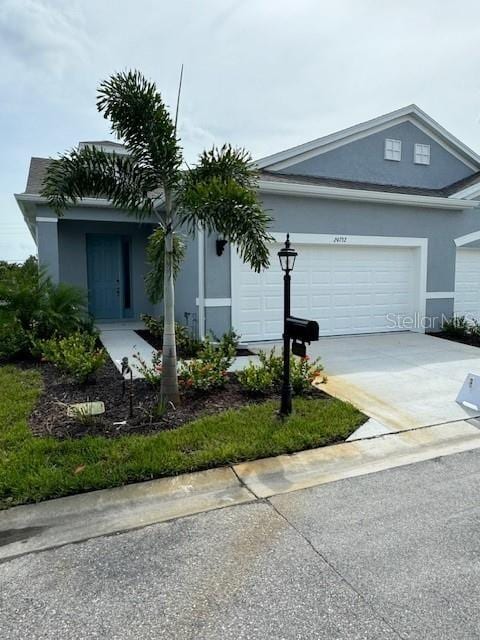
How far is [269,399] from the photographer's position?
A: 5664 mm

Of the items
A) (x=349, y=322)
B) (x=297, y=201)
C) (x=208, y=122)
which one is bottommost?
(x=349, y=322)

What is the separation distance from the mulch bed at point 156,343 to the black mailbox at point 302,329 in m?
3.68

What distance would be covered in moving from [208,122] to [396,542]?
8.67m

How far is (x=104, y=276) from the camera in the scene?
12492 millimetres

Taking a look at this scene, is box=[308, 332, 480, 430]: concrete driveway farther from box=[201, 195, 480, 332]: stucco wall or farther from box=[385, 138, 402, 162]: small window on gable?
box=[385, 138, 402, 162]: small window on gable

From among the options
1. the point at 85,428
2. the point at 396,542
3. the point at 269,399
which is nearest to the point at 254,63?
the point at 269,399

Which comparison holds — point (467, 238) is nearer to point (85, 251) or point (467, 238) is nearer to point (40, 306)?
point (85, 251)

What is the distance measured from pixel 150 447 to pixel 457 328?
8.93m

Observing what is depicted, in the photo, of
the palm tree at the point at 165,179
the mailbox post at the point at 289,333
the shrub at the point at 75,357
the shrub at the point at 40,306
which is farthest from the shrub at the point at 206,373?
the shrub at the point at 40,306

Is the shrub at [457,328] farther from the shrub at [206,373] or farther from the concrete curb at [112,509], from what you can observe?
the concrete curb at [112,509]

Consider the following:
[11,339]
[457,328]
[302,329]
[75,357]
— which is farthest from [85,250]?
[457,328]

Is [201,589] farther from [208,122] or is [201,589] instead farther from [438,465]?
[208,122]

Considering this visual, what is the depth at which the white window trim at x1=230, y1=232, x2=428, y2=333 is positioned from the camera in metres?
9.01

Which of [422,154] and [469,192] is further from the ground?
[422,154]
